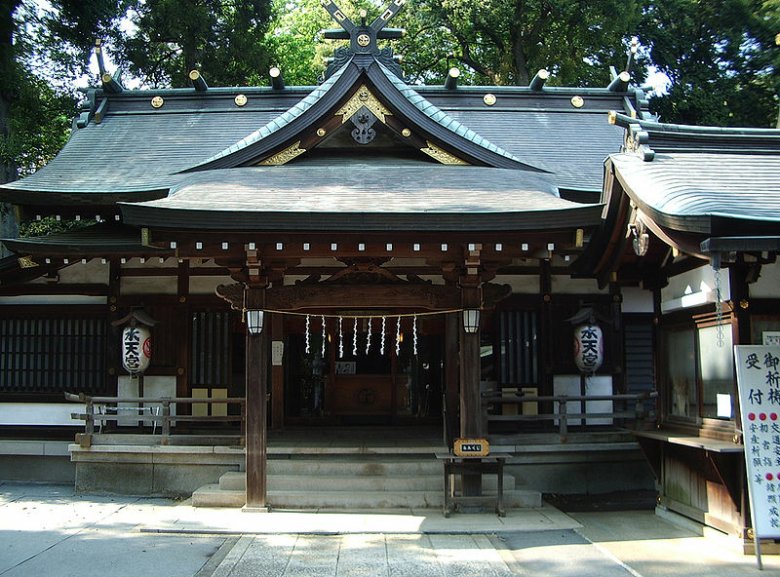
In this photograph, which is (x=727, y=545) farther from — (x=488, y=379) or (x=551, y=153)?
(x=551, y=153)

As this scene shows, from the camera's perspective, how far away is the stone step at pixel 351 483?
10.4m

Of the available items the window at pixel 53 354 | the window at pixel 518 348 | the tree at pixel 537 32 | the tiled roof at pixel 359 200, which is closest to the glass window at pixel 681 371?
the tiled roof at pixel 359 200

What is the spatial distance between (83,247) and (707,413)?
9.38 metres

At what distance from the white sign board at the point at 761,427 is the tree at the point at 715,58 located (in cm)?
1893

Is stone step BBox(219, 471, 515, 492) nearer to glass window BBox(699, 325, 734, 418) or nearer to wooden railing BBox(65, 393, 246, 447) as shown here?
wooden railing BBox(65, 393, 246, 447)

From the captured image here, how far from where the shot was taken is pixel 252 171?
452 inches

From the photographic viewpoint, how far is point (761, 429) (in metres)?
7.41

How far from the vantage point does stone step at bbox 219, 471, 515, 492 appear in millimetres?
10383

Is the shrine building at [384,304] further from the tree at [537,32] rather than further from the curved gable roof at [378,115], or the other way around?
the tree at [537,32]

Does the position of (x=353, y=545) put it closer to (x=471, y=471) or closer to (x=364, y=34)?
(x=471, y=471)

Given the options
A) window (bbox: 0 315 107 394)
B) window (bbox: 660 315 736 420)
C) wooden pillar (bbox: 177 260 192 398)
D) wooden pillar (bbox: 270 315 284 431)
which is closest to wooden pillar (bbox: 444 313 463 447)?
wooden pillar (bbox: 270 315 284 431)

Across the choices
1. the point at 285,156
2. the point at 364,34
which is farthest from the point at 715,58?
the point at 285,156

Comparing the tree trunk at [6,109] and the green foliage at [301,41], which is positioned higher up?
the green foliage at [301,41]

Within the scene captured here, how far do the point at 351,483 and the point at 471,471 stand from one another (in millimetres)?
1847
